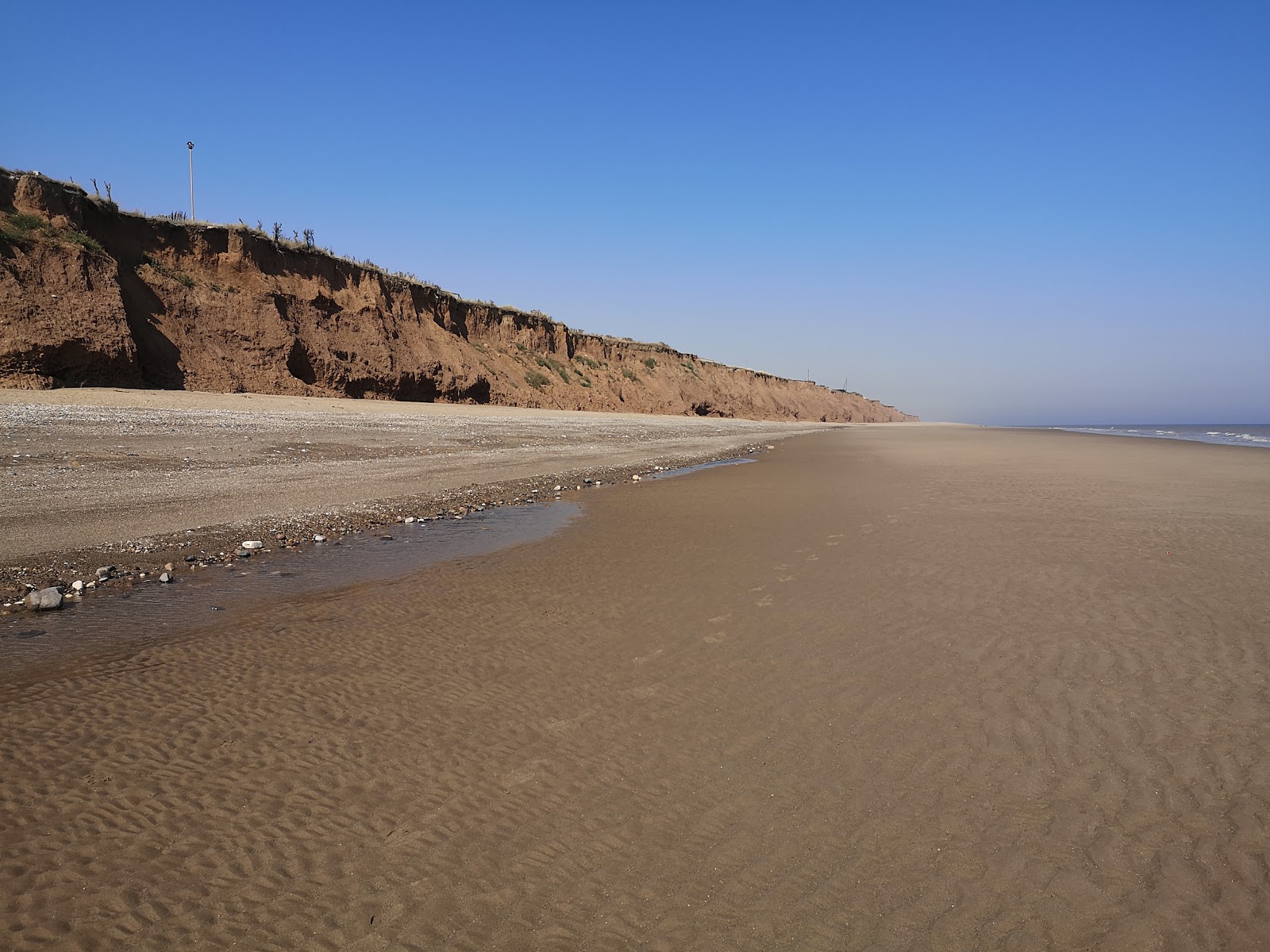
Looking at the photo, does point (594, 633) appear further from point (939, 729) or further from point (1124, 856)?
point (1124, 856)

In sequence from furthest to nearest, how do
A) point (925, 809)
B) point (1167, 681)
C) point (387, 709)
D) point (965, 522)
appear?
point (965, 522)
point (1167, 681)
point (387, 709)
point (925, 809)

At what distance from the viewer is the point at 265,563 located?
23.1 ft

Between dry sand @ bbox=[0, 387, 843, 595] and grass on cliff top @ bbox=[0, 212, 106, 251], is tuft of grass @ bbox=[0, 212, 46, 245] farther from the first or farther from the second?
dry sand @ bbox=[0, 387, 843, 595]

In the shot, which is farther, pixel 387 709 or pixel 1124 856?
pixel 387 709

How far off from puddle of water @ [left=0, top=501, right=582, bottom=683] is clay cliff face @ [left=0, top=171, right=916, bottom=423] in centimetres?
2284

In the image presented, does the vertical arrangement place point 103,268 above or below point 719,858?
above

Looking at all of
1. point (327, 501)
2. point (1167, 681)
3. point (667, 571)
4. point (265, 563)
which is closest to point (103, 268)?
point (327, 501)

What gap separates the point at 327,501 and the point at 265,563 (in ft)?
11.5

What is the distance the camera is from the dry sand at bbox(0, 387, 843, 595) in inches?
299

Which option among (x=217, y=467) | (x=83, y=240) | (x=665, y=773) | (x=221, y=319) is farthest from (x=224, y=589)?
(x=221, y=319)

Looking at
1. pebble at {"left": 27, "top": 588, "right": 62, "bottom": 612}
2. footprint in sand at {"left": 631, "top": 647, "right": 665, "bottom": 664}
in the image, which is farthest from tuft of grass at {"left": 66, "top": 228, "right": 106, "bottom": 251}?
footprint in sand at {"left": 631, "top": 647, "right": 665, "bottom": 664}

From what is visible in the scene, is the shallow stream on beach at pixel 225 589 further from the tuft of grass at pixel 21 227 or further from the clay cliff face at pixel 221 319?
the tuft of grass at pixel 21 227

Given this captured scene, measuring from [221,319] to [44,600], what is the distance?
96.3 feet

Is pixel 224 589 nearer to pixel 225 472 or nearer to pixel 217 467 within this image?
pixel 225 472
